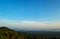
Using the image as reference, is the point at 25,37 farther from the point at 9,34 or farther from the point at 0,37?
the point at 0,37

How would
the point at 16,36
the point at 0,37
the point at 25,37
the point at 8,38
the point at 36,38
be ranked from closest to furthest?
the point at 0,37 < the point at 8,38 < the point at 16,36 < the point at 25,37 < the point at 36,38

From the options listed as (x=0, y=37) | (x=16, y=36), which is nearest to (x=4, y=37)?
(x=0, y=37)

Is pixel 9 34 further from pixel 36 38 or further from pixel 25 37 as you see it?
pixel 36 38

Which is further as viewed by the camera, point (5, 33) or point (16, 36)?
point (16, 36)

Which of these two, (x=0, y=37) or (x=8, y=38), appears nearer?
(x=0, y=37)

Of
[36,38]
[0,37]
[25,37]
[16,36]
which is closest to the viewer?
[0,37]

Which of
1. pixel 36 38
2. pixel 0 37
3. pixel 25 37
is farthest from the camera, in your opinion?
pixel 36 38

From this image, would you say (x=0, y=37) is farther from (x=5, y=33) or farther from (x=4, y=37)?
(x=5, y=33)

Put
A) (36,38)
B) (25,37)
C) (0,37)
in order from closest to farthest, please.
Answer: (0,37) → (25,37) → (36,38)

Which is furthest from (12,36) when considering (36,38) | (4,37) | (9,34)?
(36,38)
